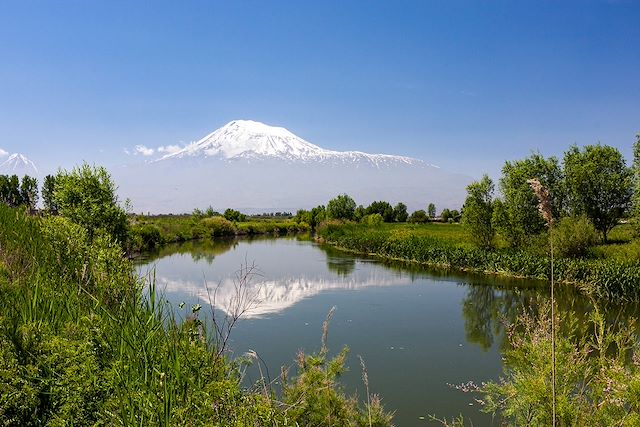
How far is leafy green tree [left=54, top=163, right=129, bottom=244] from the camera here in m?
14.1

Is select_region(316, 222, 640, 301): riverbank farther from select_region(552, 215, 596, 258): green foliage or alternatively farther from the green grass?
the green grass

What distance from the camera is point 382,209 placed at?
8000 cm

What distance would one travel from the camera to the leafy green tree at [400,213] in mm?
79562

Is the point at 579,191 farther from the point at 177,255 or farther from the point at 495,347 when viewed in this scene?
the point at 177,255

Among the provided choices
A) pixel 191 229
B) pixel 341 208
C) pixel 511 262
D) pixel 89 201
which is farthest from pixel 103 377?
pixel 341 208

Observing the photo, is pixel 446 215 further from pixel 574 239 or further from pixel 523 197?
pixel 574 239

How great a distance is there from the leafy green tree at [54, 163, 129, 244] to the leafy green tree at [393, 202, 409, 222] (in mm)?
67513

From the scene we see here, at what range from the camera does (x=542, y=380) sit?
3648 mm

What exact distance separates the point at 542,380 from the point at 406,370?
17.9ft

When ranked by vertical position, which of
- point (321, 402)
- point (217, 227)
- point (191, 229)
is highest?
point (217, 227)

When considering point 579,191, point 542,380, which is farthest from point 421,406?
point 579,191

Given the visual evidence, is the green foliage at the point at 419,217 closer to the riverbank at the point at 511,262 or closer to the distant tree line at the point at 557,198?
the riverbank at the point at 511,262

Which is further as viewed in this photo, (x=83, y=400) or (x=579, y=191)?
(x=579, y=191)

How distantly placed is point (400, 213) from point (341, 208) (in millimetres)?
17029
